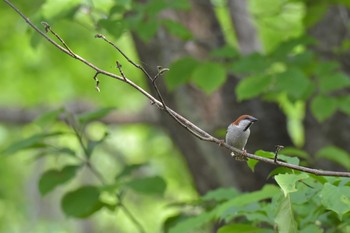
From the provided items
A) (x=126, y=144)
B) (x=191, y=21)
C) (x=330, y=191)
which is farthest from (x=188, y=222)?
(x=126, y=144)

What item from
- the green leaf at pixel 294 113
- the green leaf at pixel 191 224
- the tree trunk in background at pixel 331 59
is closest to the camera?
the green leaf at pixel 191 224

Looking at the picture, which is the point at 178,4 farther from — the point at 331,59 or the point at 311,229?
the point at 311,229

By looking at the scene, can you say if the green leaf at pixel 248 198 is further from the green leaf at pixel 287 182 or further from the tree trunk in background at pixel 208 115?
the tree trunk in background at pixel 208 115

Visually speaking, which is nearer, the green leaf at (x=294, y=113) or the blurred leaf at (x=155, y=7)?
the blurred leaf at (x=155, y=7)

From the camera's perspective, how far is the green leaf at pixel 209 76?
4.11 meters

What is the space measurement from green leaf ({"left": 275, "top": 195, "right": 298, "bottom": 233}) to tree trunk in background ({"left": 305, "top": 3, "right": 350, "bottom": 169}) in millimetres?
3203

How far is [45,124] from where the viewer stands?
12.3ft

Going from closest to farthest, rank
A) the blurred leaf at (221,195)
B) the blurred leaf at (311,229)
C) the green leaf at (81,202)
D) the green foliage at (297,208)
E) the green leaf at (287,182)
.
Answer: the green leaf at (287,182) < the green foliage at (297,208) < the blurred leaf at (311,229) < the blurred leaf at (221,195) < the green leaf at (81,202)

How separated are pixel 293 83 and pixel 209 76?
1.92 feet

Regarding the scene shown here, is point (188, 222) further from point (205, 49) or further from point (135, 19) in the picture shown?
point (205, 49)

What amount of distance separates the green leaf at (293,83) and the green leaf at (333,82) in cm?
17

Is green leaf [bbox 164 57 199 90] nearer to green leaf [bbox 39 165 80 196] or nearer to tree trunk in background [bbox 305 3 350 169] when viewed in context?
green leaf [bbox 39 165 80 196]

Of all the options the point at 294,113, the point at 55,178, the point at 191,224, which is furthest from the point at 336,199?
the point at 294,113

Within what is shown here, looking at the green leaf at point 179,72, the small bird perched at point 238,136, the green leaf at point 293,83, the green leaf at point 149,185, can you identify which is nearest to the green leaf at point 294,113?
the green leaf at point 293,83
